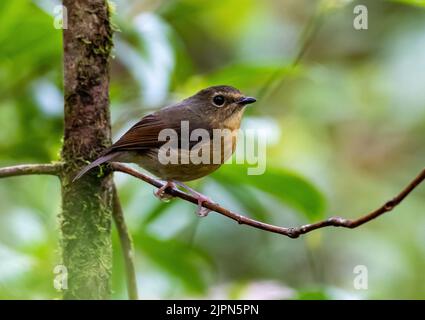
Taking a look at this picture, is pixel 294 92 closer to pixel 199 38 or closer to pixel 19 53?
pixel 199 38

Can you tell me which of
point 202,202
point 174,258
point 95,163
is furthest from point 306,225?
point 174,258

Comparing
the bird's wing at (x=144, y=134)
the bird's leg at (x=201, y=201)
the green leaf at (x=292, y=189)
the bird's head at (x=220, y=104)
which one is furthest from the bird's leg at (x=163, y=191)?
the bird's head at (x=220, y=104)

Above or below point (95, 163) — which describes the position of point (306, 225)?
below

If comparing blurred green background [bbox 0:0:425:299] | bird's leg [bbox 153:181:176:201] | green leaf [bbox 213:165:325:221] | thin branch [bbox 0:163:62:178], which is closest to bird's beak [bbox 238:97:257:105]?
blurred green background [bbox 0:0:425:299]

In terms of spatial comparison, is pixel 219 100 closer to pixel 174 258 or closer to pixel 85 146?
pixel 174 258

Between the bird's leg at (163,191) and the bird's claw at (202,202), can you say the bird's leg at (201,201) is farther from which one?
the bird's leg at (163,191)
